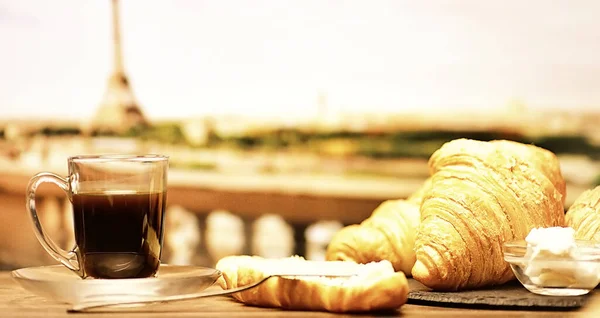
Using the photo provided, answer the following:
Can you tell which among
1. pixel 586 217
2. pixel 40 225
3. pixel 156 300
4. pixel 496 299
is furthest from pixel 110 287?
pixel 586 217

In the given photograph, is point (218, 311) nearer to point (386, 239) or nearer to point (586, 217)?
point (386, 239)

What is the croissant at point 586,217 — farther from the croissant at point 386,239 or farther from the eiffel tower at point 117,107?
the eiffel tower at point 117,107

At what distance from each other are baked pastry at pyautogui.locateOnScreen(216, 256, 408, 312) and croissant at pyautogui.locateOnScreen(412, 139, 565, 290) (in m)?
0.14

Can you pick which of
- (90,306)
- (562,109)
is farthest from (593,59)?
(90,306)

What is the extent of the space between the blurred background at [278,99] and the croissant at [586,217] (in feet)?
2.95

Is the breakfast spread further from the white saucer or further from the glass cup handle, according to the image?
the glass cup handle

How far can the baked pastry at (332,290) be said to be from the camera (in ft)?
3.27

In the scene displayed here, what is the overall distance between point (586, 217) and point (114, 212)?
0.68 m

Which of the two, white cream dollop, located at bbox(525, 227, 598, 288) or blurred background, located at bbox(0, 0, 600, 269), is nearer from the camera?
white cream dollop, located at bbox(525, 227, 598, 288)

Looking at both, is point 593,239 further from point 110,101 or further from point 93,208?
point 110,101

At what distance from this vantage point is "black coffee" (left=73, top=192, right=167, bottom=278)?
1076 mm

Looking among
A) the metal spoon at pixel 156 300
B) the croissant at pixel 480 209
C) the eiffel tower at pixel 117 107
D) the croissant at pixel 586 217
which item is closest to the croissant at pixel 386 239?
the croissant at pixel 480 209

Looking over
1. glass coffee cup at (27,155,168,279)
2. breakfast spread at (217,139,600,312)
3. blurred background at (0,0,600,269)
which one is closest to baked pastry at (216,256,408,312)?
breakfast spread at (217,139,600,312)

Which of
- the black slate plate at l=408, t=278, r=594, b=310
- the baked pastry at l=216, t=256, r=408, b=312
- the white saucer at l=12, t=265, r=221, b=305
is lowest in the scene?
the black slate plate at l=408, t=278, r=594, b=310
